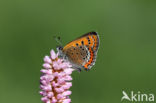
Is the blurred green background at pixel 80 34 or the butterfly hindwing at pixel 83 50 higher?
the blurred green background at pixel 80 34

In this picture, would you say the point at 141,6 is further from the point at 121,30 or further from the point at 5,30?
the point at 5,30

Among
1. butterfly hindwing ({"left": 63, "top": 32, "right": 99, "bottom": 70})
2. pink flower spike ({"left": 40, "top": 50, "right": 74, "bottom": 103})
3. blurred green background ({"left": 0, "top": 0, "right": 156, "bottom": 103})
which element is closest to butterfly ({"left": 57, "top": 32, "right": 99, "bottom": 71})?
butterfly hindwing ({"left": 63, "top": 32, "right": 99, "bottom": 70})

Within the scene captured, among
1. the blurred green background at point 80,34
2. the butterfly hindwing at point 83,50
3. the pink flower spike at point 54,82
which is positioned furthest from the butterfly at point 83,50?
the blurred green background at point 80,34

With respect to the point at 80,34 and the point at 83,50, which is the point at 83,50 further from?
the point at 80,34

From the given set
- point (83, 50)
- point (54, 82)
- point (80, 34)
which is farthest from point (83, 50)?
point (80, 34)

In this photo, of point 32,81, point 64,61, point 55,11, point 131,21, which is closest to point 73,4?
point 55,11

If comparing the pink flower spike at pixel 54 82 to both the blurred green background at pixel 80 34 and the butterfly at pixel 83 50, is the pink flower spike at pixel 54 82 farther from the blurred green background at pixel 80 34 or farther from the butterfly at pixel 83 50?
the blurred green background at pixel 80 34
